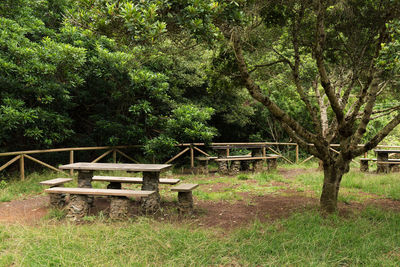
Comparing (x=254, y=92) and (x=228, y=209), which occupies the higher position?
(x=254, y=92)

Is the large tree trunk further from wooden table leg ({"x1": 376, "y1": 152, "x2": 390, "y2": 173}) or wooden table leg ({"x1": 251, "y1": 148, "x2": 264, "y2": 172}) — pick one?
wooden table leg ({"x1": 376, "y1": 152, "x2": 390, "y2": 173})

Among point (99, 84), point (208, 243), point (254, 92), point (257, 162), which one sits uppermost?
point (99, 84)

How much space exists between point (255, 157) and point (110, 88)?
523cm

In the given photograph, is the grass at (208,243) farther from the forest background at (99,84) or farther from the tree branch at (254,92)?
the forest background at (99,84)

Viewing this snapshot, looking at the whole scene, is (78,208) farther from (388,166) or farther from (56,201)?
(388,166)

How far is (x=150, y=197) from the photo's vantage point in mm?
4715

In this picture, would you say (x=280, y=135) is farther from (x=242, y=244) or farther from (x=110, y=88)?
(x=242, y=244)

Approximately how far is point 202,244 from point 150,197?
5.70 ft

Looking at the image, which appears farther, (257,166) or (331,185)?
(257,166)

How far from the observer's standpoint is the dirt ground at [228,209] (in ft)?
14.1

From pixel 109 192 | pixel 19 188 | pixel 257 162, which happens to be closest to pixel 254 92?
pixel 109 192

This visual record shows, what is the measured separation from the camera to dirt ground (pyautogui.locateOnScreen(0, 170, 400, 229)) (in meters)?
4.29

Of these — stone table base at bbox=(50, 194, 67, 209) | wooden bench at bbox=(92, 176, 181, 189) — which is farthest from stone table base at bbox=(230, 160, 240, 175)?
stone table base at bbox=(50, 194, 67, 209)

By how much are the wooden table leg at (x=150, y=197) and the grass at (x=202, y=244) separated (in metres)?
→ 0.65
